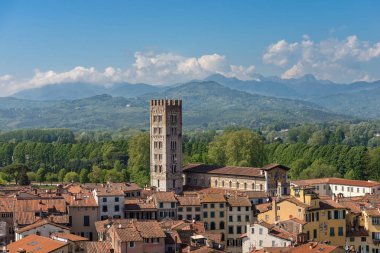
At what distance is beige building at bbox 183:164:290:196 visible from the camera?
299 ft

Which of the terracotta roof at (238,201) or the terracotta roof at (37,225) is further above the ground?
the terracotta roof at (37,225)

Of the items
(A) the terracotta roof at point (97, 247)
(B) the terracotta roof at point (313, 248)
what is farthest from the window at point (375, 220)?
(A) the terracotta roof at point (97, 247)

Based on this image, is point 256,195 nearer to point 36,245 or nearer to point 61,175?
point 36,245

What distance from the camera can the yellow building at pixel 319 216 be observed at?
6178 centimetres

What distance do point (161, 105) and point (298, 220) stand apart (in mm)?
45332

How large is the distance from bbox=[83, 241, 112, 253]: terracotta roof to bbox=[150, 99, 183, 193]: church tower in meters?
45.7

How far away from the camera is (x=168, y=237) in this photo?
56656mm

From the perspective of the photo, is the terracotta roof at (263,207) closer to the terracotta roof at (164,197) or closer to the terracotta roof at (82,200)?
the terracotta roof at (164,197)

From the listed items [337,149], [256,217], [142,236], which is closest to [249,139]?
[337,149]

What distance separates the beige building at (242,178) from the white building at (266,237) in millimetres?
25291

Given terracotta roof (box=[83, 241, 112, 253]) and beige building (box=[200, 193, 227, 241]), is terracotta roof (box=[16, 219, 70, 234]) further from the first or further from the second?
beige building (box=[200, 193, 227, 241])

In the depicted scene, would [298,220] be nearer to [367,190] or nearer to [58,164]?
[367,190]

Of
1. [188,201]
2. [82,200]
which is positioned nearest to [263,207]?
[188,201]

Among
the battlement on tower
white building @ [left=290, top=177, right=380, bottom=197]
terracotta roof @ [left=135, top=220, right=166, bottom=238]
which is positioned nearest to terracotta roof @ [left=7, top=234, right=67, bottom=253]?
terracotta roof @ [left=135, top=220, right=166, bottom=238]
